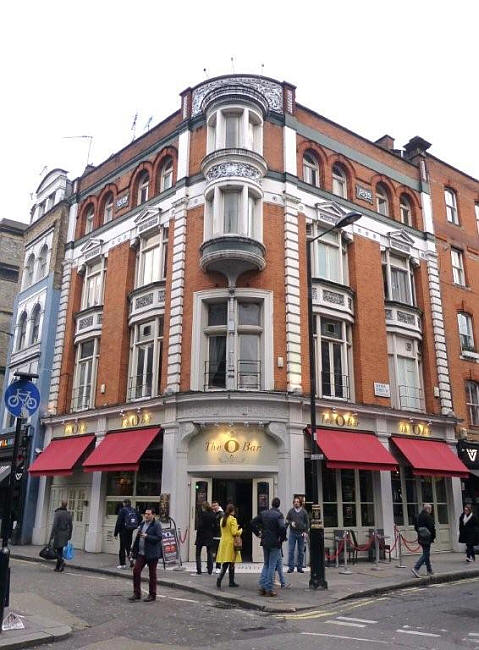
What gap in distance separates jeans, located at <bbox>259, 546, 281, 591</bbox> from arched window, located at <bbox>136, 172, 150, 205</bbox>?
16.8 meters

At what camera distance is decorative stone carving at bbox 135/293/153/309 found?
71.1 feet

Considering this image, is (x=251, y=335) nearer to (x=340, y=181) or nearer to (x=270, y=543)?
(x=270, y=543)

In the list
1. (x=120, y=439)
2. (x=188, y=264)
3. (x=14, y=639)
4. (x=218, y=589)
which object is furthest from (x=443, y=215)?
(x=14, y=639)

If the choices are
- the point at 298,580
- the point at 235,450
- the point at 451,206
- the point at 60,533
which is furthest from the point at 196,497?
the point at 451,206

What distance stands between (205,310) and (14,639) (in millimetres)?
13060

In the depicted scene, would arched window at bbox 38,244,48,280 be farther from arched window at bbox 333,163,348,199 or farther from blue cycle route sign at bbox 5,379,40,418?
blue cycle route sign at bbox 5,379,40,418

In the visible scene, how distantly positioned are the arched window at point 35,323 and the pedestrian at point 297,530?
1735cm

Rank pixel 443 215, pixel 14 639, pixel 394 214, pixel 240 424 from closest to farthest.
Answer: pixel 14 639 < pixel 240 424 < pixel 394 214 < pixel 443 215

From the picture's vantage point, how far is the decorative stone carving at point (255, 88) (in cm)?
2188

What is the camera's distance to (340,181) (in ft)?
78.1

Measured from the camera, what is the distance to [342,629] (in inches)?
347

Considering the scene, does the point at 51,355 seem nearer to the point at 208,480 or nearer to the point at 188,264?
the point at 188,264

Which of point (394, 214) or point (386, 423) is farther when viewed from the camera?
point (394, 214)

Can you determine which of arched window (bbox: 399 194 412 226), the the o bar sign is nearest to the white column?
the the o bar sign
